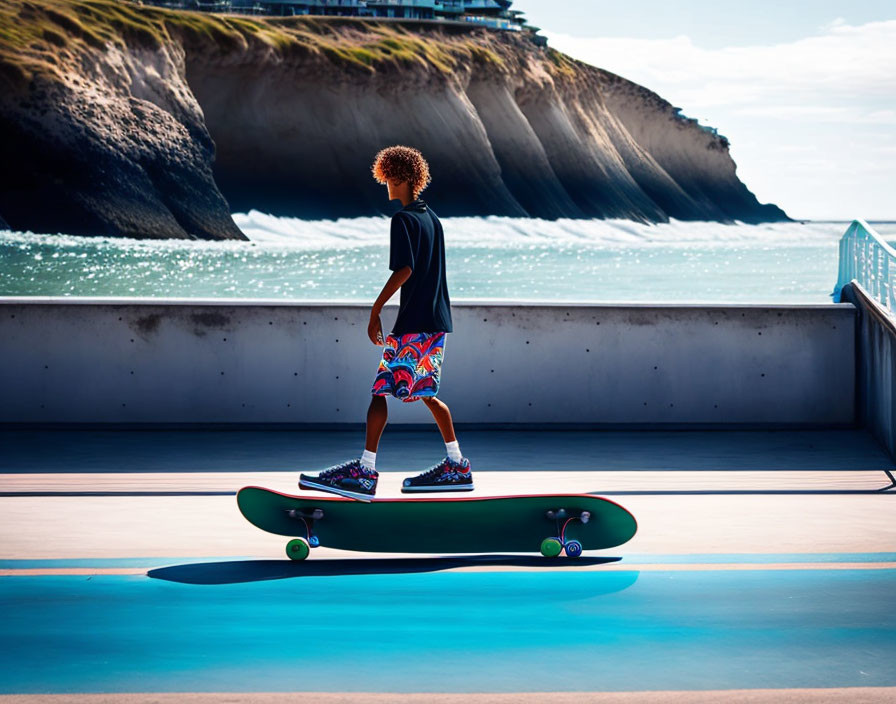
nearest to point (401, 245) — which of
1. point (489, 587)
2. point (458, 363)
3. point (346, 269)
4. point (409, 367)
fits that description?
point (409, 367)

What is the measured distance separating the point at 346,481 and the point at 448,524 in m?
0.81

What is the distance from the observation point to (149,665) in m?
4.37

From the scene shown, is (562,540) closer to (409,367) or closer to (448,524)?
(448,524)

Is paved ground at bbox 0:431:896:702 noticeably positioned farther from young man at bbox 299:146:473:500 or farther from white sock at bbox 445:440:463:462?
white sock at bbox 445:440:463:462

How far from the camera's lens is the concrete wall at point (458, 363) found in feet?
32.4

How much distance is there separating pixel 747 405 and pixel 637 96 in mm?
182013

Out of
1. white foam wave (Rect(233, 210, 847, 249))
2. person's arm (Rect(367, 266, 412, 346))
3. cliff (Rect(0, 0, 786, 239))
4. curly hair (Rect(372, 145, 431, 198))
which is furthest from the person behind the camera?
white foam wave (Rect(233, 210, 847, 249))

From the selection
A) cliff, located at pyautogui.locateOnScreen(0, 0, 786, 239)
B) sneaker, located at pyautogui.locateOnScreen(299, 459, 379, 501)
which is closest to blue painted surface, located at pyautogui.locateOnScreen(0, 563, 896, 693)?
sneaker, located at pyautogui.locateOnScreen(299, 459, 379, 501)

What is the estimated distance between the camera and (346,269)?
81.2m

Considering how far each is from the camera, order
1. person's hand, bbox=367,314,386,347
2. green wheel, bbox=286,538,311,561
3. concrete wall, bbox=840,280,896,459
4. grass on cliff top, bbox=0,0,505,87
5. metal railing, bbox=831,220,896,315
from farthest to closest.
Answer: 1. grass on cliff top, bbox=0,0,505,87
2. metal railing, bbox=831,220,896,315
3. concrete wall, bbox=840,280,896,459
4. person's hand, bbox=367,314,386,347
5. green wheel, bbox=286,538,311,561

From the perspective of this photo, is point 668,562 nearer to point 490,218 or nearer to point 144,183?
point 144,183

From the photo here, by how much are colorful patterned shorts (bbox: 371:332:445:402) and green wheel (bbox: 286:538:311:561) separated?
3.51 feet

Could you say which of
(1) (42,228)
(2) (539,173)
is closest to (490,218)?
(2) (539,173)

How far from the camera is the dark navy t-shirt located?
645 centimetres
